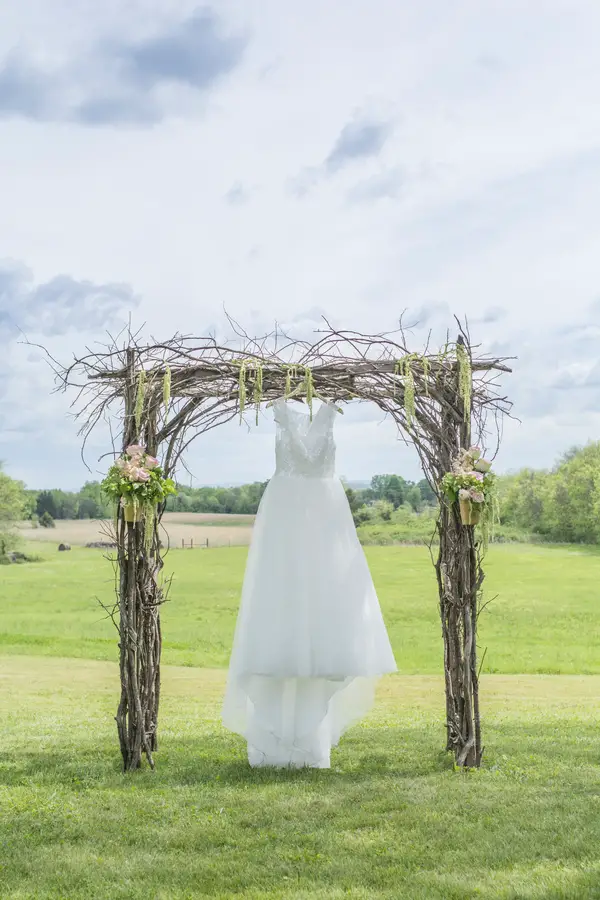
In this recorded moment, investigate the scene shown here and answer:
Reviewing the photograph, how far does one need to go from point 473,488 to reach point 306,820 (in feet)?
8.32

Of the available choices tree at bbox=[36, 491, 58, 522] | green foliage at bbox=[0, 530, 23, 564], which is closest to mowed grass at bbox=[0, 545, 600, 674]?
green foliage at bbox=[0, 530, 23, 564]

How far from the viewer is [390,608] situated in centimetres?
2431

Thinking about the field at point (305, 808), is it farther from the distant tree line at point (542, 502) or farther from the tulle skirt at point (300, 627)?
the distant tree line at point (542, 502)

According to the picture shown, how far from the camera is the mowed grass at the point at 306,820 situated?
4.00m

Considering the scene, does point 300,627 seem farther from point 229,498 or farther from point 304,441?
point 229,498

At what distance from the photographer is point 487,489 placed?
6.04 metres

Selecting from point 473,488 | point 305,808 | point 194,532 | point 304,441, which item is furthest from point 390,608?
point 305,808

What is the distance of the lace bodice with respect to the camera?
6090 mm

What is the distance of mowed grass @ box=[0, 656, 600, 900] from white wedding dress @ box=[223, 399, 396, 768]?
1.10 feet

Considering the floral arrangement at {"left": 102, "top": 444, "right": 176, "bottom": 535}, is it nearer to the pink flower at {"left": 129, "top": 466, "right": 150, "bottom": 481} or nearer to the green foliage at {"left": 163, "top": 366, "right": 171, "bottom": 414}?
the pink flower at {"left": 129, "top": 466, "right": 150, "bottom": 481}

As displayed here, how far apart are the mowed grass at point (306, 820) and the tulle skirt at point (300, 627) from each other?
31cm

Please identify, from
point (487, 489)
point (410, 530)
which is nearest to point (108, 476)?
point (487, 489)

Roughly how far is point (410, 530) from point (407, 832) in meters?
23.1

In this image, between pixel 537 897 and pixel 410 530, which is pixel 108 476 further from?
pixel 410 530
